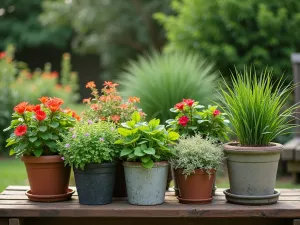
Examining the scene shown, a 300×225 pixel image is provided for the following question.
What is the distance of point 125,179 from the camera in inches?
113

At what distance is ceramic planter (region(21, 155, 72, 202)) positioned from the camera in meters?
2.86

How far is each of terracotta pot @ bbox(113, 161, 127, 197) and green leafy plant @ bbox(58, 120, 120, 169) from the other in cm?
18

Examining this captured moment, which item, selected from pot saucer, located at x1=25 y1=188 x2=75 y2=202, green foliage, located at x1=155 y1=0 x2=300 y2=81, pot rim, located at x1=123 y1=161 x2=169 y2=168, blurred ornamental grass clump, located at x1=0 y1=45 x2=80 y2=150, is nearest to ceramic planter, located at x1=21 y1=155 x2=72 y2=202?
pot saucer, located at x1=25 y1=188 x2=75 y2=202

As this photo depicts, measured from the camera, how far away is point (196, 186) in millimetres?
2789

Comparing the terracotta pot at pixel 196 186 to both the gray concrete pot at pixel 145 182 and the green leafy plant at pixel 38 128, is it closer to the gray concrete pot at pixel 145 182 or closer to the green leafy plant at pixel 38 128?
the gray concrete pot at pixel 145 182

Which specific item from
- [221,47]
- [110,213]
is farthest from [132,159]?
[221,47]

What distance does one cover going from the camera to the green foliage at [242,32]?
7.23m

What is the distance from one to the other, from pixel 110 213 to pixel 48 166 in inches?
17.3

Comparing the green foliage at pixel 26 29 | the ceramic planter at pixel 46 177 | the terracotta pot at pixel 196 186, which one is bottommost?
the terracotta pot at pixel 196 186

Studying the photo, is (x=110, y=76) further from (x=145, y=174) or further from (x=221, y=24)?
(x=145, y=174)

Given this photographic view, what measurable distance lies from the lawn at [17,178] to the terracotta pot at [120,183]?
2.73 metres

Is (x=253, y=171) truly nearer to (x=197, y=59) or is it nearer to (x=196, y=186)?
(x=196, y=186)

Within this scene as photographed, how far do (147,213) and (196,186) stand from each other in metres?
0.30
